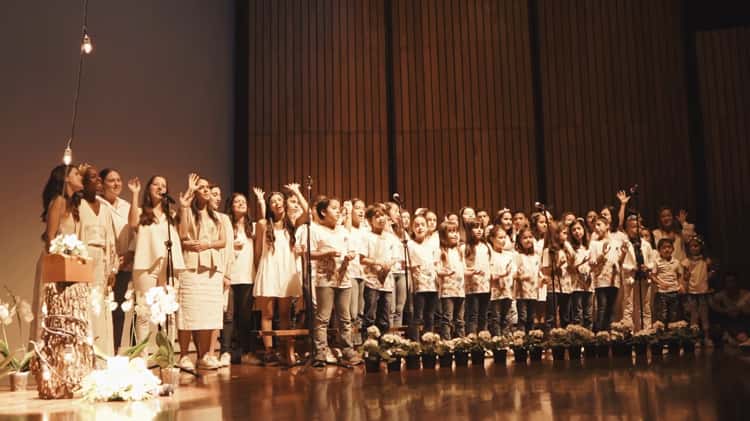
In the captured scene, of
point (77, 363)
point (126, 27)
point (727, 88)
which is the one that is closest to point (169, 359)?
point (77, 363)

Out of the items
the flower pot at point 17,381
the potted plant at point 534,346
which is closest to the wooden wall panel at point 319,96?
the potted plant at point 534,346

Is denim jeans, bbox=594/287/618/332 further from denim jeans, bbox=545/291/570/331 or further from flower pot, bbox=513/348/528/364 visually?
flower pot, bbox=513/348/528/364

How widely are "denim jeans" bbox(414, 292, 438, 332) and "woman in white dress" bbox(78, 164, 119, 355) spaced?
10.4 feet

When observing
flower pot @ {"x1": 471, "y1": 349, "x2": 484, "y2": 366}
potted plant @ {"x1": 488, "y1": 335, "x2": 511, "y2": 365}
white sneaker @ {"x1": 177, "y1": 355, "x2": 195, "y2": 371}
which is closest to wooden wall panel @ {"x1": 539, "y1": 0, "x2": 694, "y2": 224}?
potted plant @ {"x1": 488, "y1": 335, "x2": 511, "y2": 365}

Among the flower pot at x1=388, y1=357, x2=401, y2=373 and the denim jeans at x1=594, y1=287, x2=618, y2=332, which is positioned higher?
the denim jeans at x1=594, y1=287, x2=618, y2=332

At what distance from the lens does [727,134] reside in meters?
11.5

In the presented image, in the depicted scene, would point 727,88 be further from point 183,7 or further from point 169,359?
point 169,359

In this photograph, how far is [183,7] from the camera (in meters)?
9.33

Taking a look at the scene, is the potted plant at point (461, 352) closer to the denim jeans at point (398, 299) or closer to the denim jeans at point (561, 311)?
the denim jeans at point (398, 299)

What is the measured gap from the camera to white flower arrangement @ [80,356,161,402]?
4539 millimetres

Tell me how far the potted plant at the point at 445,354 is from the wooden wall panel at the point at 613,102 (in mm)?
5407

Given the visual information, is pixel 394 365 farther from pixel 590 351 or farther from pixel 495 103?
A: pixel 495 103

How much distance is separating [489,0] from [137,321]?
26.1 feet

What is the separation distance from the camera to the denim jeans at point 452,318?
8.01m
